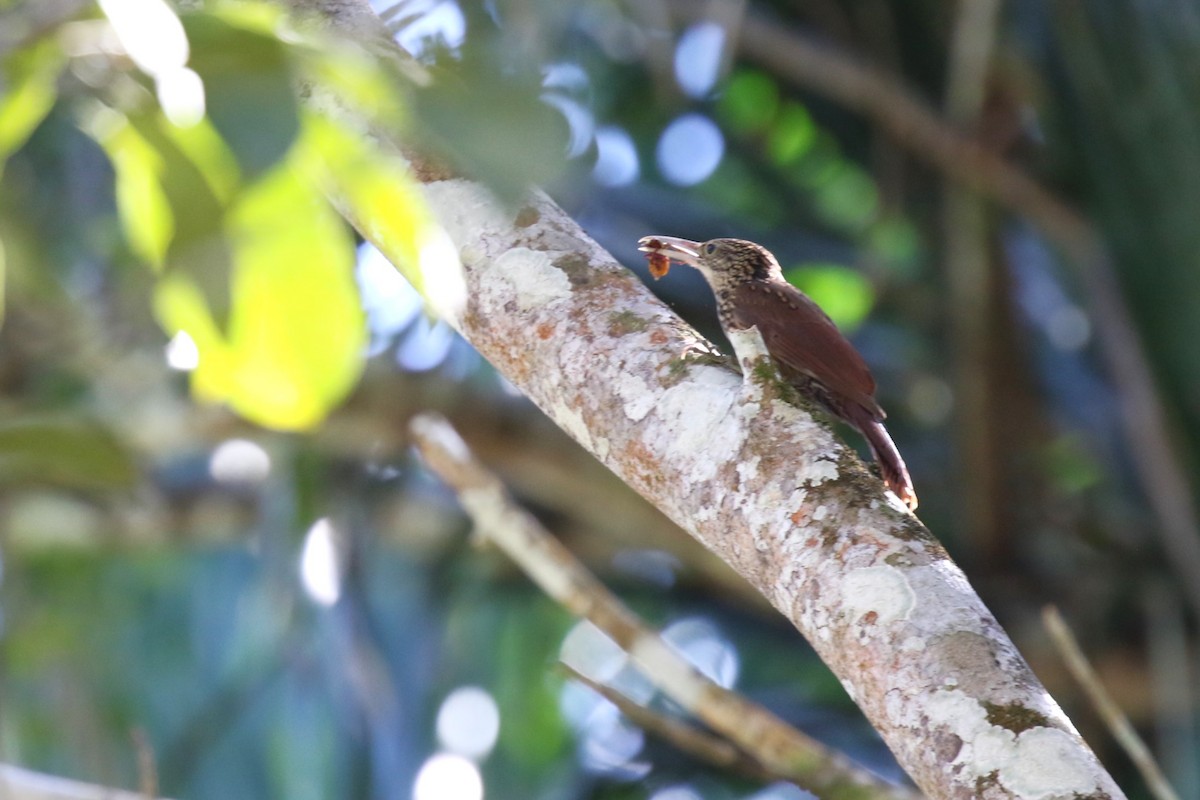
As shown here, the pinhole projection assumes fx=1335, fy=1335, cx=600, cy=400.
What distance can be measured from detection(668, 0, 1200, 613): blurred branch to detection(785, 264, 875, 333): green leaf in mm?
567

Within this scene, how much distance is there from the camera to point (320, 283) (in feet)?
3.95

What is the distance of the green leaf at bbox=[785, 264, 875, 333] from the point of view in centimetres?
542

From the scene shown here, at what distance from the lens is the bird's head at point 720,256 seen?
2.79m

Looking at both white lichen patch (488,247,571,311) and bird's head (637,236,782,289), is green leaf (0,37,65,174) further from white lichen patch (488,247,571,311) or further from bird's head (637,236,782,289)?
bird's head (637,236,782,289)

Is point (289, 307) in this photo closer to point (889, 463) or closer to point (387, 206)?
point (387, 206)

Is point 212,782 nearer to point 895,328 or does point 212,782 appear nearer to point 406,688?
point 406,688

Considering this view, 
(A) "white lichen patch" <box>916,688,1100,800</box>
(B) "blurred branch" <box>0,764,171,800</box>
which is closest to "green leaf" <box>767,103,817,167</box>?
(B) "blurred branch" <box>0,764,171,800</box>

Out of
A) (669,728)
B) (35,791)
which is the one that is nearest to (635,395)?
(669,728)

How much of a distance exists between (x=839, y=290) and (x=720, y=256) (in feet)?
9.22

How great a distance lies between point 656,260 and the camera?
2.86 metres

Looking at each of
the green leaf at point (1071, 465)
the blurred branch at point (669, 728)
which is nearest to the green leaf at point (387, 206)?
the blurred branch at point (669, 728)

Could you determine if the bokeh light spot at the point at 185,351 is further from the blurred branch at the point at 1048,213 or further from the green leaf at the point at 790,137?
the green leaf at the point at 790,137

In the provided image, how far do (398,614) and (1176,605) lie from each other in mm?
2879

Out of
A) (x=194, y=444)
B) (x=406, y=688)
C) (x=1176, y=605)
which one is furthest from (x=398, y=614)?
(x=1176, y=605)
